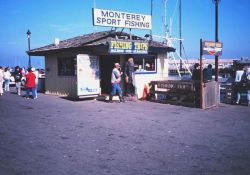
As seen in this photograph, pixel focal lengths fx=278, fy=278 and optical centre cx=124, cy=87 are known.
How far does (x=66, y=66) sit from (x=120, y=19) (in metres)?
4.43

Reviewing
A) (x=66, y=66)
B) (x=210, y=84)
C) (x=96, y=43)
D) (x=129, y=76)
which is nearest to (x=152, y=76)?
(x=129, y=76)

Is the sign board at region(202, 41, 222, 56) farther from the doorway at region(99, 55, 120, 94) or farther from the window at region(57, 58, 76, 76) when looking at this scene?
the window at region(57, 58, 76, 76)

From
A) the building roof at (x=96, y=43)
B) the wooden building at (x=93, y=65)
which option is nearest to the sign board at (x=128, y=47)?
the wooden building at (x=93, y=65)

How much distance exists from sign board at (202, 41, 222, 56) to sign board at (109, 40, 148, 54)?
12.2ft

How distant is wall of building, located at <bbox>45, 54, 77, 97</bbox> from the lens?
16.2 metres

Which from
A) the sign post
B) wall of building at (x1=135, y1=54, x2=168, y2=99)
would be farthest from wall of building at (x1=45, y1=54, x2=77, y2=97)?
the sign post

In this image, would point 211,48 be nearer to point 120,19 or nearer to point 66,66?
point 120,19

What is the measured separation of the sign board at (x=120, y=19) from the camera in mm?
14430

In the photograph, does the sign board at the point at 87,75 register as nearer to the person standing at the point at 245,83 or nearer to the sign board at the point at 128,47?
the sign board at the point at 128,47

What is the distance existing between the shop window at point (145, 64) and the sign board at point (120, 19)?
1.75 meters

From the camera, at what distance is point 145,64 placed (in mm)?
16250

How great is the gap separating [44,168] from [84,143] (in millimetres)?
A: 1774

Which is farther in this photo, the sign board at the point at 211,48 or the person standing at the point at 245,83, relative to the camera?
the person standing at the point at 245,83

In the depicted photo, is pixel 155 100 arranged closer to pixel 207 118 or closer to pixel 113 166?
pixel 207 118
